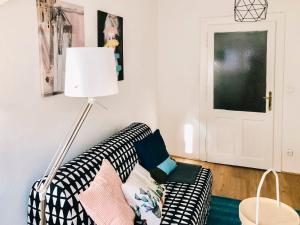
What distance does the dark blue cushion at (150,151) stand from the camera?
2613mm

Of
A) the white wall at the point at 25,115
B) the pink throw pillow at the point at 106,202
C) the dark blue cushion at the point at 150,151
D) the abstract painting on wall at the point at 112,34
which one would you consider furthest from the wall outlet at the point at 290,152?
the pink throw pillow at the point at 106,202

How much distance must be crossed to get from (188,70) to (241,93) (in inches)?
30.8

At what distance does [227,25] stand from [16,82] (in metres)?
2.94

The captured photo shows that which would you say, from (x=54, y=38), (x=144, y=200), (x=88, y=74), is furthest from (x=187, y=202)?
(x=54, y=38)

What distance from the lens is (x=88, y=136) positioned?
8.46ft

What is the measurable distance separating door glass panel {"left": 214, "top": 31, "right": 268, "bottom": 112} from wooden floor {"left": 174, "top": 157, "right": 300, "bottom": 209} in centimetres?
81

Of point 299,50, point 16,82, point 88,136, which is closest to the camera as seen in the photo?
point 16,82

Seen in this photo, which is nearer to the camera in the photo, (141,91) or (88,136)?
(88,136)

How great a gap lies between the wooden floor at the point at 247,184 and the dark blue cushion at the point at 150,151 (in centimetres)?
104

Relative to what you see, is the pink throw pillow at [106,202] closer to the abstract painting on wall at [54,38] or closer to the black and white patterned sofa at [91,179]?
the black and white patterned sofa at [91,179]

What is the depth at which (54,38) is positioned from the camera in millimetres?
2084

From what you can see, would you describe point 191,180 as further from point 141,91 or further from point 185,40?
point 185,40

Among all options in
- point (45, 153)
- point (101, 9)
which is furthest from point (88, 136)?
point (101, 9)

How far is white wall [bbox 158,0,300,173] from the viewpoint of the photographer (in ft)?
12.3
